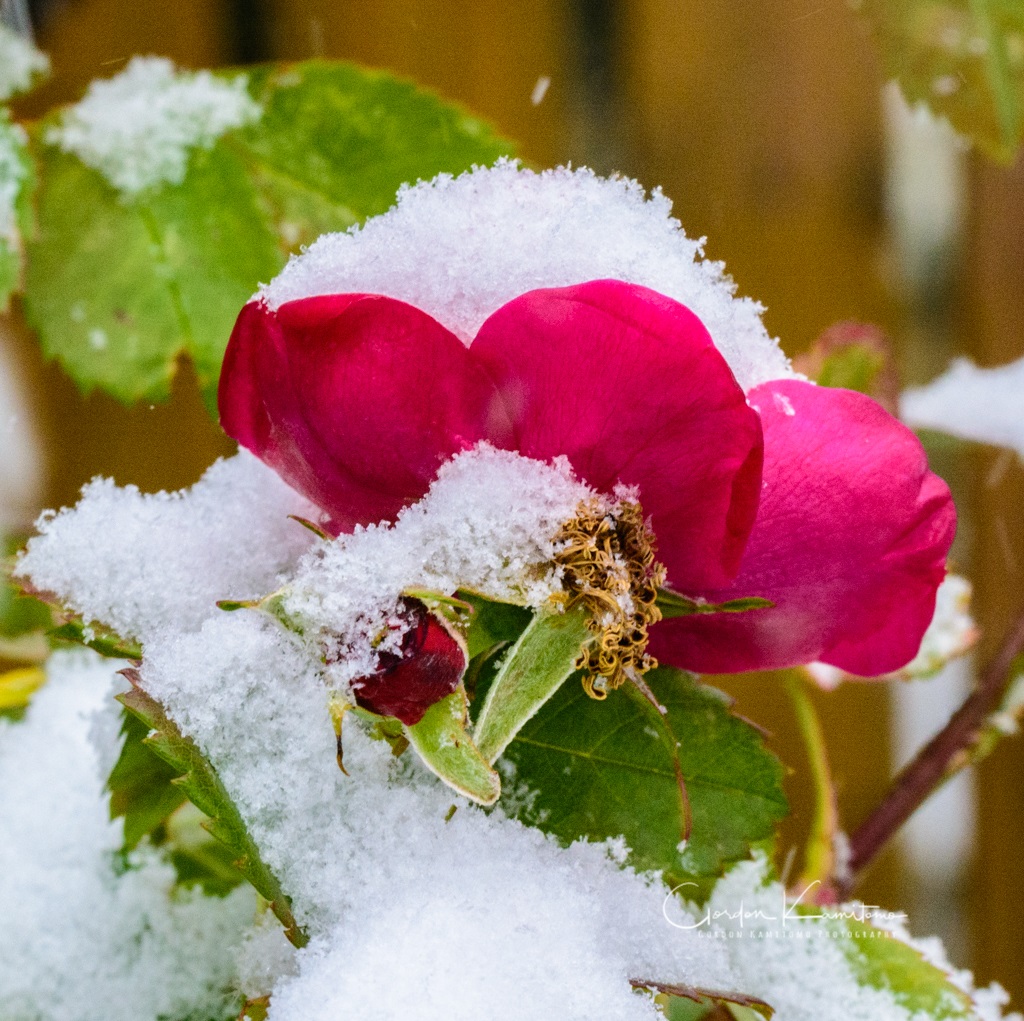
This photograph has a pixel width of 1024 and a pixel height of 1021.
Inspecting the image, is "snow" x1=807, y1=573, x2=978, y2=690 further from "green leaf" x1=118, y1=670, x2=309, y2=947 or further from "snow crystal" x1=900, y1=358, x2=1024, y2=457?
"green leaf" x1=118, y1=670, x2=309, y2=947

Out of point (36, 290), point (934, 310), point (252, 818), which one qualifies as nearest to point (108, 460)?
point (36, 290)

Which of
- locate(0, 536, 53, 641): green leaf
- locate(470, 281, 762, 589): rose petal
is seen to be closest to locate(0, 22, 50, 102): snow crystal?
locate(0, 536, 53, 641): green leaf

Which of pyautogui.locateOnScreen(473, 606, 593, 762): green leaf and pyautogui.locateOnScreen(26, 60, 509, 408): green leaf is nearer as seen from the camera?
pyautogui.locateOnScreen(473, 606, 593, 762): green leaf

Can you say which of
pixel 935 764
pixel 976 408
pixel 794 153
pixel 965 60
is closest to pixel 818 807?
pixel 935 764

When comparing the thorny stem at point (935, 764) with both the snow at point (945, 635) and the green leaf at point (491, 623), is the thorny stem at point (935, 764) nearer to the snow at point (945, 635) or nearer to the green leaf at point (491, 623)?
the snow at point (945, 635)

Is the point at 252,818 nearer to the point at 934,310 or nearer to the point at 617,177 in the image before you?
the point at 617,177

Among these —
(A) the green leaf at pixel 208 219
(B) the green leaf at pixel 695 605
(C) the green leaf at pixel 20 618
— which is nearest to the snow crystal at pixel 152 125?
(A) the green leaf at pixel 208 219
